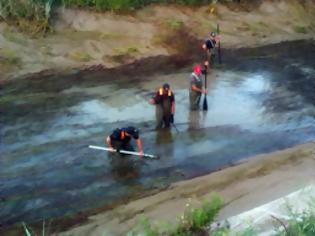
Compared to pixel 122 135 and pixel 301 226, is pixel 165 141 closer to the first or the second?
pixel 122 135

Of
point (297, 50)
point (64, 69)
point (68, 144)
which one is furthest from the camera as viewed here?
point (297, 50)

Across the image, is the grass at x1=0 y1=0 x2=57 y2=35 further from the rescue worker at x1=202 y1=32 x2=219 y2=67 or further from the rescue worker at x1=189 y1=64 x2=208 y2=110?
the rescue worker at x1=189 y1=64 x2=208 y2=110

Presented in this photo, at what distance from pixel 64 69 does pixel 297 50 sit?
29.6ft

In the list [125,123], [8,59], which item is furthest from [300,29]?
[8,59]

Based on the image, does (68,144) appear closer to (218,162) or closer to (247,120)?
(218,162)

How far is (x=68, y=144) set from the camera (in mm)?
13617

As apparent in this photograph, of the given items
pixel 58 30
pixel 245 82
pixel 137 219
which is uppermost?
pixel 58 30

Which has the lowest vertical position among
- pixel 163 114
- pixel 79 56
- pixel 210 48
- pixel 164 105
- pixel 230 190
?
pixel 230 190

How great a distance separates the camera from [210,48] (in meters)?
18.7

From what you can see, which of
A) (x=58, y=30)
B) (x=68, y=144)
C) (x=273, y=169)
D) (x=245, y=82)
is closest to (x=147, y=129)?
(x=68, y=144)

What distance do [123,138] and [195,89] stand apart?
3385 mm

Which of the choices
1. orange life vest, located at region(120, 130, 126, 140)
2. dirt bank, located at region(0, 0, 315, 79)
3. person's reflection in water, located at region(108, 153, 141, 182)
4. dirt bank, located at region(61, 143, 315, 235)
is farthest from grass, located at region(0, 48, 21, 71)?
dirt bank, located at region(61, 143, 315, 235)

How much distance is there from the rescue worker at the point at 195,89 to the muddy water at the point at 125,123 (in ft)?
0.99

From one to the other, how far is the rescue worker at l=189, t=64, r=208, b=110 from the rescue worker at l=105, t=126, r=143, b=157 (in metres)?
2.85
